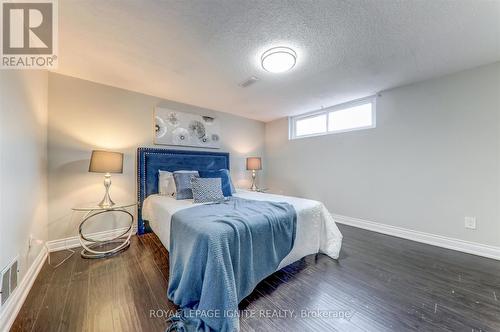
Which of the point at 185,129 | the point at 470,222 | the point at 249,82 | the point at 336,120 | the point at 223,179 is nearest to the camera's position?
the point at 470,222

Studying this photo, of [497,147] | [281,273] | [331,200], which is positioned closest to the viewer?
[281,273]

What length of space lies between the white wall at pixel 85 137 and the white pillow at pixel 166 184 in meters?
0.40

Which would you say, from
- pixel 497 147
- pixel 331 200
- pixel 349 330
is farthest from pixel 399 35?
pixel 331 200

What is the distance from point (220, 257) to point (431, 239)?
3074 mm

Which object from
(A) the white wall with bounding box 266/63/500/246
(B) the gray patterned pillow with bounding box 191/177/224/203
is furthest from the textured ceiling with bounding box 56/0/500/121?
(B) the gray patterned pillow with bounding box 191/177/224/203

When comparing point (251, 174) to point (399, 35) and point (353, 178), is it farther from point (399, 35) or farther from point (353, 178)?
point (399, 35)

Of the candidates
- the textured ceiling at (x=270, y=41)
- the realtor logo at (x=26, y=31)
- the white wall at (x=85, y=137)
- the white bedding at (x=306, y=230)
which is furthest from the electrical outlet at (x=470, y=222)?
the realtor logo at (x=26, y=31)

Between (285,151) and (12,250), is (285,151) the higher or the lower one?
the higher one

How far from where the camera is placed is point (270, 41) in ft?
6.07

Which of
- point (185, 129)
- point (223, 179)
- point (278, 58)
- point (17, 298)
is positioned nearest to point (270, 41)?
point (278, 58)

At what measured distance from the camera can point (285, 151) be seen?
4.59 meters

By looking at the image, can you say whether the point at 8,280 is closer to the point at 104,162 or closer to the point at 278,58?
the point at 104,162

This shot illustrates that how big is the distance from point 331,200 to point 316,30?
2980 mm

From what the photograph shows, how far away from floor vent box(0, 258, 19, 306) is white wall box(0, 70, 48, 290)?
56 millimetres
